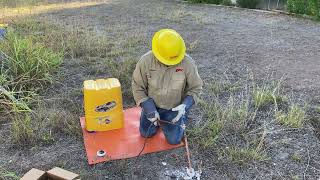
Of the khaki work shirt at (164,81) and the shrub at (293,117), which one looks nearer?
the khaki work shirt at (164,81)

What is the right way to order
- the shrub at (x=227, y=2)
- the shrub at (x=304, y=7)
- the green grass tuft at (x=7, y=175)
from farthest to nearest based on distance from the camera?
the shrub at (x=227, y=2) → the shrub at (x=304, y=7) → the green grass tuft at (x=7, y=175)

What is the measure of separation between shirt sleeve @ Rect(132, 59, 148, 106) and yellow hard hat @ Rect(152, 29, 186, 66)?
267 millimetres

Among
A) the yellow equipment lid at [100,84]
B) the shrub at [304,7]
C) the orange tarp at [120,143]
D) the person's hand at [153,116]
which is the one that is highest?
the shrub at [304,7]

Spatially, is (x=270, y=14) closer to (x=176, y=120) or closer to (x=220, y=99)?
(x=220, y=99)

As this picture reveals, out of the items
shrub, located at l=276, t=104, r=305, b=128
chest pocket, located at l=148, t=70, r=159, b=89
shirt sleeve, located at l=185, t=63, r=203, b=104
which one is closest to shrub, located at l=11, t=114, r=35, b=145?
chest pocket, located at l=148, t=70, r=159, b=89

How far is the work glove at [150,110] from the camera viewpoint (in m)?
3.30

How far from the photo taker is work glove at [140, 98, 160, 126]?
10.8ft

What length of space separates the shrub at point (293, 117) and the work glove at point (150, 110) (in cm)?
128

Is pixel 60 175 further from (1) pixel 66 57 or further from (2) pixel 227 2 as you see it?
(2) pixel 227 2

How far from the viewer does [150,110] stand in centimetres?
331

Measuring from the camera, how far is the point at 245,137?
3.58m

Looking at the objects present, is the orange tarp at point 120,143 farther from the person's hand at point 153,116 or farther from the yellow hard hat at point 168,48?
the yellow hard hat at point 168,48

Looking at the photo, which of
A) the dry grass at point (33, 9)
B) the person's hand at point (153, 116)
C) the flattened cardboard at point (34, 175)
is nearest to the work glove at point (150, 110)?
the person's hand at point (153, 116)

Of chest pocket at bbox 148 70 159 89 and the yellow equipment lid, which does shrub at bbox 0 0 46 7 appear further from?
chest pocket at bbox 148 70 159 89
